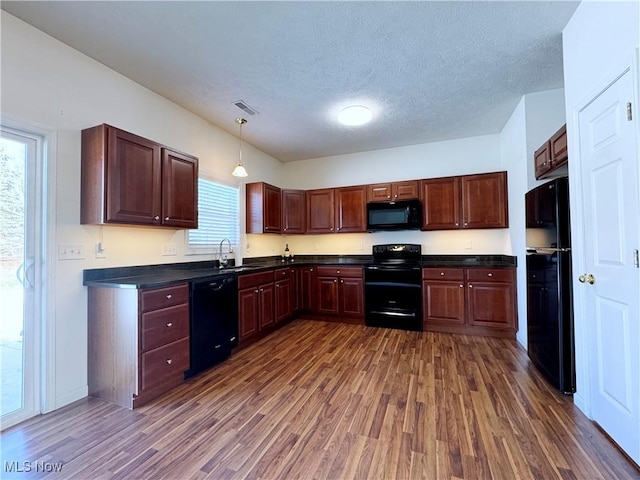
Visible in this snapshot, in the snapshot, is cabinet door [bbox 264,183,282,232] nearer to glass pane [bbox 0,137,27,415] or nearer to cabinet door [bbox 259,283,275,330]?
cabinet door [bbox 259,283,275,330]

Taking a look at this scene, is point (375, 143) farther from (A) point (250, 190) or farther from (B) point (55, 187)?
(B) point (55, 187)

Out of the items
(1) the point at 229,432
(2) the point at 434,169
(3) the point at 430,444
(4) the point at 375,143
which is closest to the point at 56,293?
(1) the point at 229,432

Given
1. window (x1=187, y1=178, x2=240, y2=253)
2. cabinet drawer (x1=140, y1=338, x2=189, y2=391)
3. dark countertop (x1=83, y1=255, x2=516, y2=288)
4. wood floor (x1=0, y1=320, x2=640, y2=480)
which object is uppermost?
window (x1=187, y1=178, x2=240, y2=253)

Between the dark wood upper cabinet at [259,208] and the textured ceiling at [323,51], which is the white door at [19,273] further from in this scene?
the dark wood upper cabinet at [259,208]

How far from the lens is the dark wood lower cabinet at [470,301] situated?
3525 millimetres

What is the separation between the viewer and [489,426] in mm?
1827

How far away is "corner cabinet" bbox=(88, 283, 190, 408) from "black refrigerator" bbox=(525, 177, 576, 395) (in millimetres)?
3082

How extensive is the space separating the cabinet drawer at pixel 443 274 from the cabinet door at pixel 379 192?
1273 mm

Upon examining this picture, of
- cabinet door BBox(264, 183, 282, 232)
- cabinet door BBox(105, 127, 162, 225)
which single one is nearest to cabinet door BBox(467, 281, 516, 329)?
cabinet door BBox(264, 183, 282, 232)

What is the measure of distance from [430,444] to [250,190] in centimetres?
376

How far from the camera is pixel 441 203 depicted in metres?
4.14

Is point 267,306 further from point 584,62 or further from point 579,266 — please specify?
point 584,62

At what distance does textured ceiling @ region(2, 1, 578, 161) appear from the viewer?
6.28 feet

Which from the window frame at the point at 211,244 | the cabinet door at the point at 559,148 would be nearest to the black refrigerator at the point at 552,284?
the cabinet door at the point at 559,148
